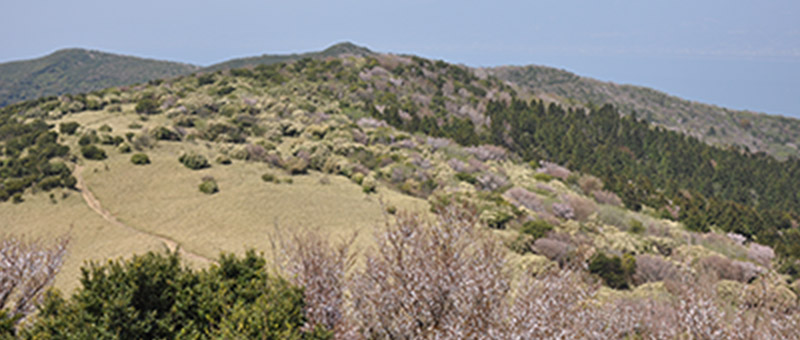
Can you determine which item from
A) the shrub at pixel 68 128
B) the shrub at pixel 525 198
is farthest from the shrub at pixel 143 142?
the shrub at pixel 525 198

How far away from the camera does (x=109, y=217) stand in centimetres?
1845

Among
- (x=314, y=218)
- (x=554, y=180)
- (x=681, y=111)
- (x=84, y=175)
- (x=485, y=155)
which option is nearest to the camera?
(x=314, y=218)

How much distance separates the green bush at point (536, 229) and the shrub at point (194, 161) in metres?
17.1

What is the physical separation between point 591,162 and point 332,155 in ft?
93.8

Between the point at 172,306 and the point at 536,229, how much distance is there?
43.4ft

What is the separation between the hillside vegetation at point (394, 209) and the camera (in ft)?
23.5

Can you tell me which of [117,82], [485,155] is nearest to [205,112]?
[485,155]

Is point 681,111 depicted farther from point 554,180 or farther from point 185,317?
point 185,317

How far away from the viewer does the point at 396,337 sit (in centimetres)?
746

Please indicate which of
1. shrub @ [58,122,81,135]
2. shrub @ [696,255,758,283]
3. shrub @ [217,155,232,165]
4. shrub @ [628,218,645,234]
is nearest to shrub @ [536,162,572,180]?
shrub @ [628,218,645,234]

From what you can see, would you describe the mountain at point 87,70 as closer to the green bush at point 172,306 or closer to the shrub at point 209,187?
the shrub at point 209,187

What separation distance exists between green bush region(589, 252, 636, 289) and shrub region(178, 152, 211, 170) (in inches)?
777

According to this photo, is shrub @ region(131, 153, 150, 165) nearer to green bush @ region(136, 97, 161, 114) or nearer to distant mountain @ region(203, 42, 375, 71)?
green bush @ region(136, 97, 161, 114)

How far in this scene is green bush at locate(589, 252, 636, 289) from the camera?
14.8 meters
